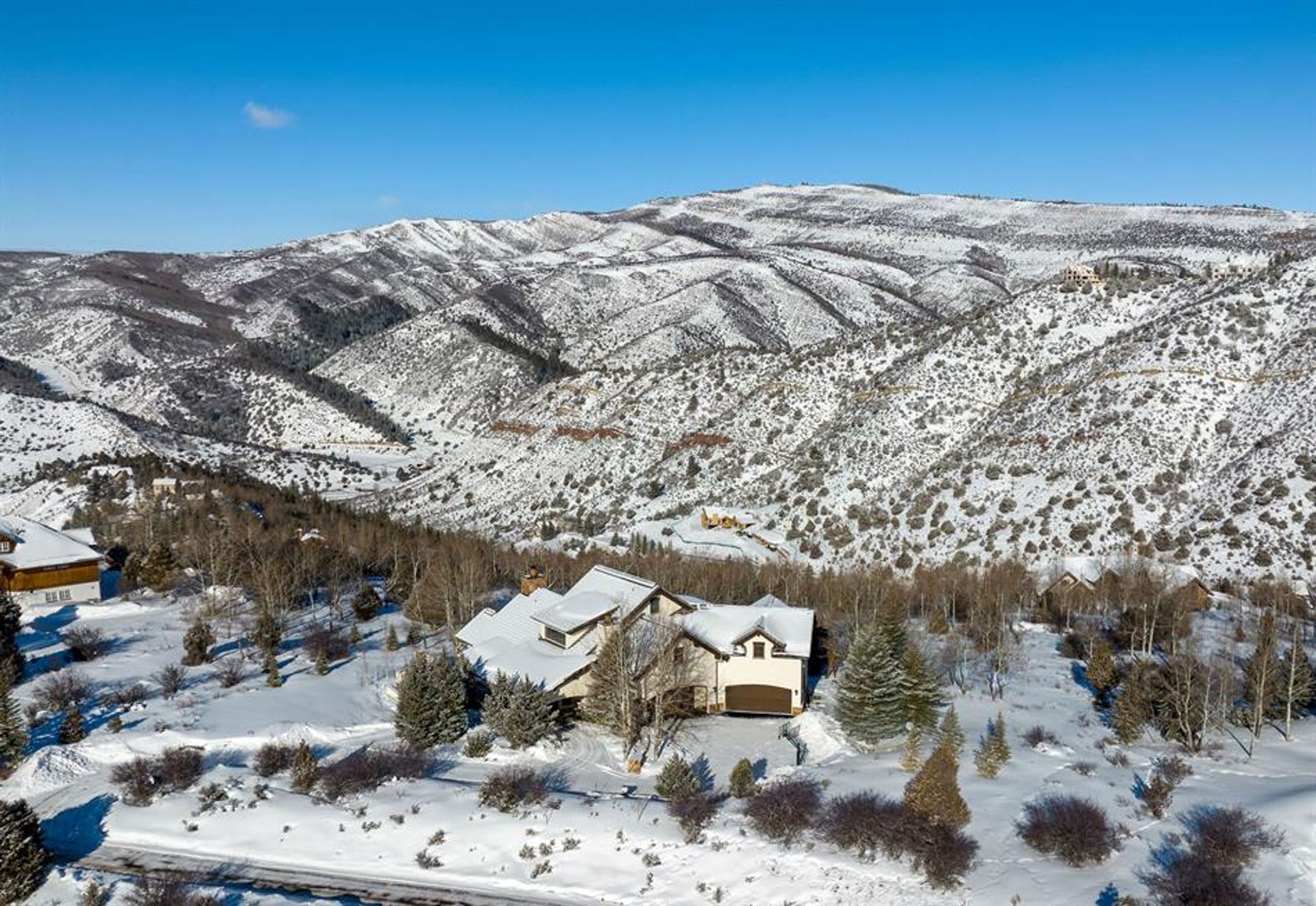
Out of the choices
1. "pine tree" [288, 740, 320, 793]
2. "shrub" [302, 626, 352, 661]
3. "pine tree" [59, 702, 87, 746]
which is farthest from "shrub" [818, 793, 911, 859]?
"pine tree" [59, 702, 87, 746]

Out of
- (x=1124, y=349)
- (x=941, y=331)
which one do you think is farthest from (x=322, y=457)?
(x=1124, y=349)

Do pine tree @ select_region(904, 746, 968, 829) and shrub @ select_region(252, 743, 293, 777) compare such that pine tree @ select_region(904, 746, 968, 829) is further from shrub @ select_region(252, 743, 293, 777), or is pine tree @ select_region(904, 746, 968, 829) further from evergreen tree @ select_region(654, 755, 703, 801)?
shrub @ select_region(252, 743, 293, 777)

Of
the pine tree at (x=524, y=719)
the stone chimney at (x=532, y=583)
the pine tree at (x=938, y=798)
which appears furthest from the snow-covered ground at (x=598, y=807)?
the stone chimney at (x=532, y=583)

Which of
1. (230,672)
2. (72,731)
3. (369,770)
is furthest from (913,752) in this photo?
(72,731)

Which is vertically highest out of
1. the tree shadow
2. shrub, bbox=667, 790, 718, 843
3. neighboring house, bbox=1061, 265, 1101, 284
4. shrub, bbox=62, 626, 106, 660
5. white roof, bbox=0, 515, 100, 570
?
neighboring house, bbox=1061, 265, 1101, 284

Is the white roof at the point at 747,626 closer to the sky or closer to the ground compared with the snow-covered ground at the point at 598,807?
closer to the sky

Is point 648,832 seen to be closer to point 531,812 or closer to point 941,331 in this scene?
point 531,812

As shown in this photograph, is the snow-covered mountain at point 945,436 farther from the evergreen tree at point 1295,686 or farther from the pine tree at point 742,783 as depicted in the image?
the pine tree at point 742,783
